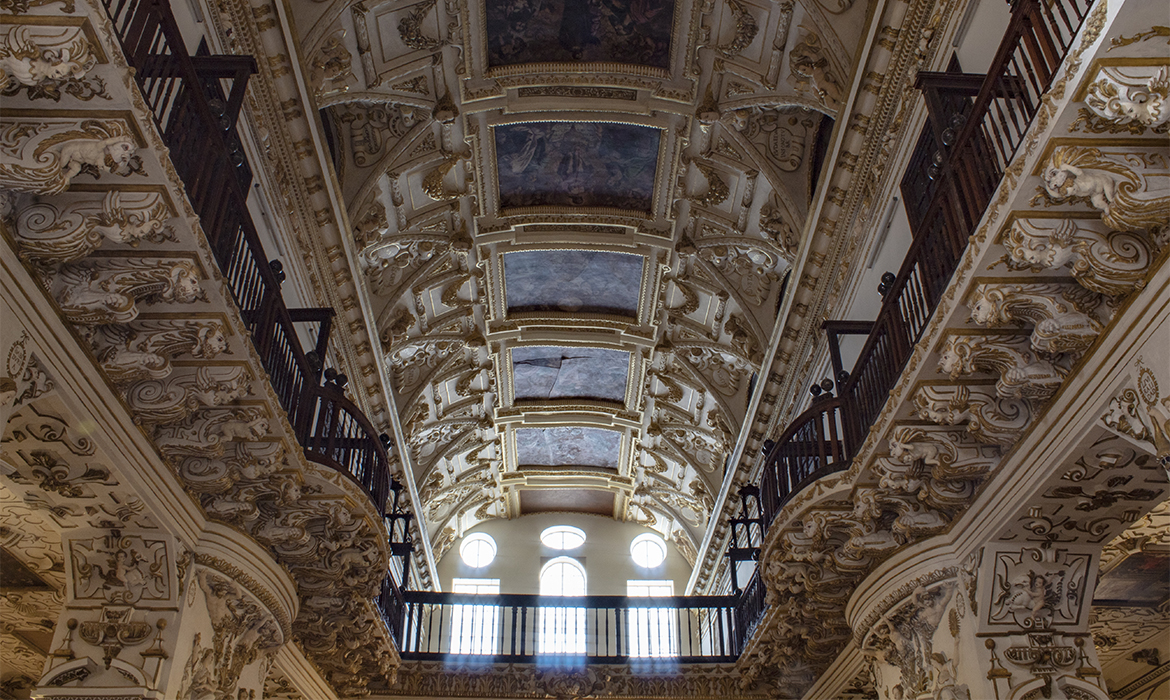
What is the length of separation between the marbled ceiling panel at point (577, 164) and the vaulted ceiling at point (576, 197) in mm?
37

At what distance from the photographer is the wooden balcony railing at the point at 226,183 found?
6316 millimetres

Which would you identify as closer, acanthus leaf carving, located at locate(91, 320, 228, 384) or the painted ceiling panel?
acanthus leaf carving, located at locate(91, 320, 228, 384)

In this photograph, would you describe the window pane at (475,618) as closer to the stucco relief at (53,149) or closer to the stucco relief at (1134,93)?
the stucco relief at (53,149)

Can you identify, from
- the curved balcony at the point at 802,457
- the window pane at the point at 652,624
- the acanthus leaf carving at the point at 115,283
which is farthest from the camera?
the window pane at the point at 652,624

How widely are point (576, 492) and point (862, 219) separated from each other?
15.1 m

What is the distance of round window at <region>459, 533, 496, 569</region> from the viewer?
1010 inches

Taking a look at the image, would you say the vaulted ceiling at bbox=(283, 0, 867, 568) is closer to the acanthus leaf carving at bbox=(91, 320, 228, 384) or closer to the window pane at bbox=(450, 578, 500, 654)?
the window pane at bbox=(450, 578, 500, 654)

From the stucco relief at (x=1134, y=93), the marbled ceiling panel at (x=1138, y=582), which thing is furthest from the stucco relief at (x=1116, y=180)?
the marbled ceiling panel at (x=1138, y=582)

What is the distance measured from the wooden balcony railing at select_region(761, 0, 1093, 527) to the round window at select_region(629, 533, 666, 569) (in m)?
15.2

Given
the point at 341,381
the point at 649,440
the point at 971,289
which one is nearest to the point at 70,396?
the point at 341,381

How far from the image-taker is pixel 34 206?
5.91 m

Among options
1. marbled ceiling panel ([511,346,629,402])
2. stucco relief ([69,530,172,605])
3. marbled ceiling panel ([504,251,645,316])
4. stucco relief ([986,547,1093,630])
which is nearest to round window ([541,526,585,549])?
marbled ceiling panel ([511,346,629,402])

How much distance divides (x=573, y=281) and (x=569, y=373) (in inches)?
126

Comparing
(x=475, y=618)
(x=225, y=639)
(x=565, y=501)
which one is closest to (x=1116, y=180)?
(x=225, y=639)
